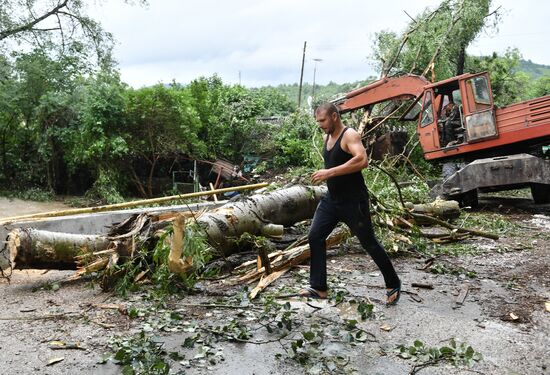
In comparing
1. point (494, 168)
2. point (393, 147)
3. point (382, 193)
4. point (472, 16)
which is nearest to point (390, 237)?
point (382, 193)

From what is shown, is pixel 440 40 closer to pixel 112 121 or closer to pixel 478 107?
pixel 478 107

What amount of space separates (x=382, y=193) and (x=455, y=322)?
3.63m

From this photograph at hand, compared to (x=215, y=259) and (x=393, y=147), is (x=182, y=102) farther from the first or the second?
(x=215, y=259)

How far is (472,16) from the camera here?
18.7 metres

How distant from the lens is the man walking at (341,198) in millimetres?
3932

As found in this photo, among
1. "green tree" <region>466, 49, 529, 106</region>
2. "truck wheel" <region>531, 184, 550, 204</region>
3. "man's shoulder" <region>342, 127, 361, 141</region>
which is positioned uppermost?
"green tree" <region>466, 49, 529, 106</region>

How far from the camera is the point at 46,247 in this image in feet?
16.8

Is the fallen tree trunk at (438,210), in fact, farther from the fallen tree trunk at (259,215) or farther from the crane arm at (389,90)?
the crane arm at (389,90)

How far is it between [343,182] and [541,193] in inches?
269

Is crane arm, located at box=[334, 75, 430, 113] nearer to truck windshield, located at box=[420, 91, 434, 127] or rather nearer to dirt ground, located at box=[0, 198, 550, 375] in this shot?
truck windshield, located at box=[420, 91, 434, 127]

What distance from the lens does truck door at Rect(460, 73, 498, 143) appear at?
969cm

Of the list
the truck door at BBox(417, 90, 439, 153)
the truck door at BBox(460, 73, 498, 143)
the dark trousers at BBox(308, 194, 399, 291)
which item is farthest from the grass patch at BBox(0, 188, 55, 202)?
the dark trousers at BBox(308, 194, 399, 291)

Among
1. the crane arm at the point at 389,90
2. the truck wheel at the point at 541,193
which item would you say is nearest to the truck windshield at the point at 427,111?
the crane arm at the point at 389,90

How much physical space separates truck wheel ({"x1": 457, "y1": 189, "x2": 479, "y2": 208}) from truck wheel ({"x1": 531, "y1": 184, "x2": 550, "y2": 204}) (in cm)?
102
